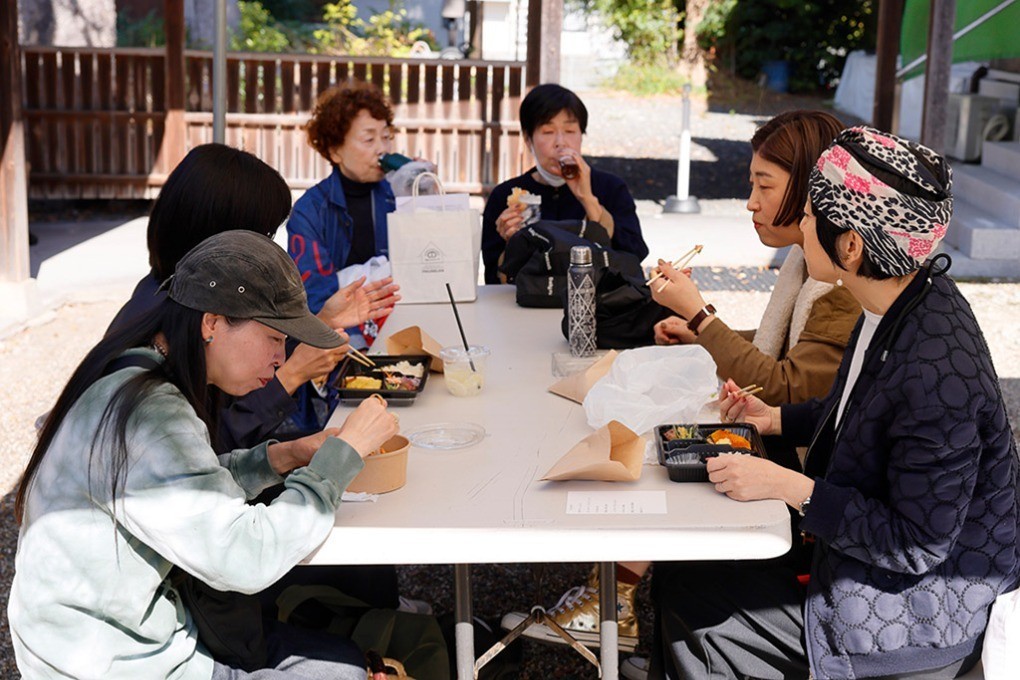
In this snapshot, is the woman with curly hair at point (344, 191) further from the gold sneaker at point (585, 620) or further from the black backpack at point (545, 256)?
the gold sneaker at point (585, 620)

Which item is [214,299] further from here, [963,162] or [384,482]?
[963,162]

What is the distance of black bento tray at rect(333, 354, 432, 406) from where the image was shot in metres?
2.79

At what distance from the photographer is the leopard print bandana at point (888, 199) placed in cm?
212

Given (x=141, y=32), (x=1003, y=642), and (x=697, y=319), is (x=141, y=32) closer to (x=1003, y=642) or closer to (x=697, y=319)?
(x=697, y=319)

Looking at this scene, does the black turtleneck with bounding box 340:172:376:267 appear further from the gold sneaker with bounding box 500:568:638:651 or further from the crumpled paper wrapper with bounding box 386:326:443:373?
the gold sneaker with bounding box 500:568:638:651

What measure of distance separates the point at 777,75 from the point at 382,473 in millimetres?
21339

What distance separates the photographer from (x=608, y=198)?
4.43 m

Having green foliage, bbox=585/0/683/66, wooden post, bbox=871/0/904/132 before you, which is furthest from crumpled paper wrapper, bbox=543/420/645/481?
green foliage, bbox=585/0/683/66

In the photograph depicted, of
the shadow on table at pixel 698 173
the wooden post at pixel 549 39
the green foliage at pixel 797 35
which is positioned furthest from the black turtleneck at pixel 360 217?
the green foliage at pixel 797 35

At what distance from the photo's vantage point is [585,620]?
9.94 feet

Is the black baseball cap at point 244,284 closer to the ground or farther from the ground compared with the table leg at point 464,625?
farther from the ground

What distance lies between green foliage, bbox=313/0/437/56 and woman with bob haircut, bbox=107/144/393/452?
37.8 ft

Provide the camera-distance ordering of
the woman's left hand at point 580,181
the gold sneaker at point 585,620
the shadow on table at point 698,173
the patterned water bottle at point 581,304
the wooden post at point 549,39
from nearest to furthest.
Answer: the gold sneaker at point 585,620
the patterned water bottle at point 581,304
the woman's left hand at point 580,181
the wooden post at point 549,39
the shadow on table at point 698,173

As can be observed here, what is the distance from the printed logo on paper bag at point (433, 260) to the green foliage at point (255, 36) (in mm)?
10538
